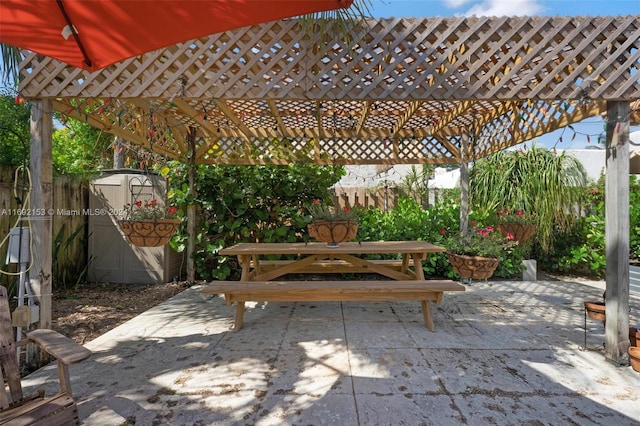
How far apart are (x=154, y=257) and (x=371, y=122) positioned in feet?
12.3

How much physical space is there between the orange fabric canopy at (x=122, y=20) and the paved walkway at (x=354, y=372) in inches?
73.5

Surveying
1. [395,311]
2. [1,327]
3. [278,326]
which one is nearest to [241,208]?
[278,326]

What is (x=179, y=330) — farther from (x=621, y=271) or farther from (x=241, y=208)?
(x=621, y=271)

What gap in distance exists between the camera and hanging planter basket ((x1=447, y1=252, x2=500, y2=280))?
2.91 m

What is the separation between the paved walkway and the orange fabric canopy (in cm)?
187

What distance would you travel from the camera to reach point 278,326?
3100 millimetres

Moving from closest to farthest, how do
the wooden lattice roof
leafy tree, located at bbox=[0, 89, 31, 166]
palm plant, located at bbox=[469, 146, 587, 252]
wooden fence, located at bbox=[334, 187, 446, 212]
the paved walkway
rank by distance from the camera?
the paved walkway, the wooden lattice roof, leafy tree, located at bbox=[0, 89, 31, 166], palm plant, located at bbox=[469, 146, 587, 252], wooden fence, located at bbox=[334, 187, 446, 212]

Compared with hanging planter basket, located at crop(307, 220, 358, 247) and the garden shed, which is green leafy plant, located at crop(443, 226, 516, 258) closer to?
hanging planter basket, located at crop(307, 220, 358, 247)

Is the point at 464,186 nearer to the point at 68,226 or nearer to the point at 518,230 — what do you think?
the point at 518,230

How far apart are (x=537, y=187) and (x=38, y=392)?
6395mm

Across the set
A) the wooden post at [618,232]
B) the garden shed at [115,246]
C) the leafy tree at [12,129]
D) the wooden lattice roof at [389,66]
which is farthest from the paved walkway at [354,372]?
the leafy tree at [12,129]

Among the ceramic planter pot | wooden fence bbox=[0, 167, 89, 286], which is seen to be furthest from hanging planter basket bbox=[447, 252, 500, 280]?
wooden fence bbox=[0, 167, 89, 286]

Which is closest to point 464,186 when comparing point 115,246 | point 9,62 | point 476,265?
point 476,265

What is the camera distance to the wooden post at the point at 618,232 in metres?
2.32
